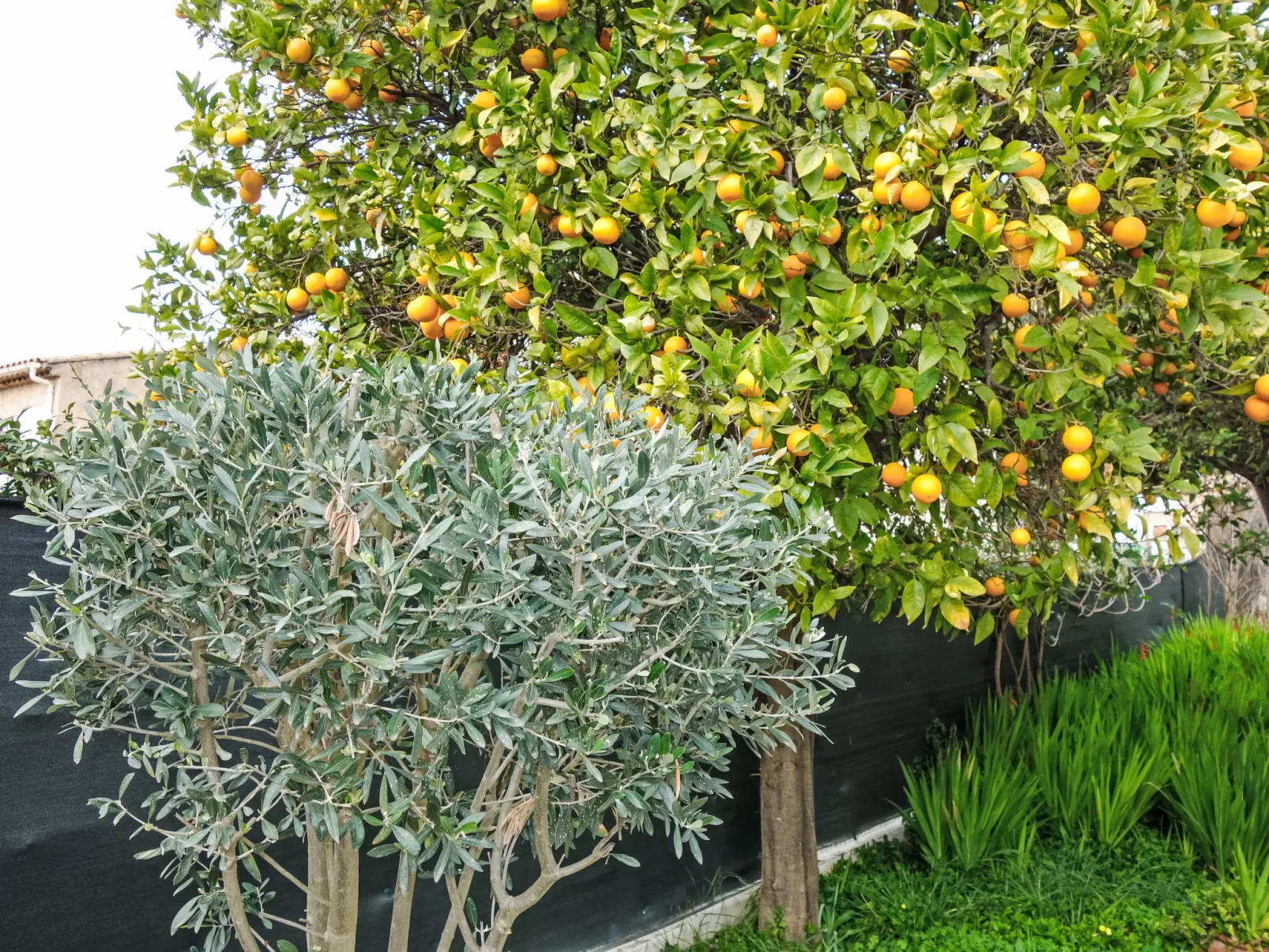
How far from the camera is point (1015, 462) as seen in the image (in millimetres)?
2707

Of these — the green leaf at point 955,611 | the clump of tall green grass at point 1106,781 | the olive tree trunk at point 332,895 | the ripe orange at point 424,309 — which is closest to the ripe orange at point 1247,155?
the green leaf at point 955,611

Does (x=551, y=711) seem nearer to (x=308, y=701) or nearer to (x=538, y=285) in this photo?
(x=308, y=701)

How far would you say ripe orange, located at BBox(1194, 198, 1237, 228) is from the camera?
7.45ft

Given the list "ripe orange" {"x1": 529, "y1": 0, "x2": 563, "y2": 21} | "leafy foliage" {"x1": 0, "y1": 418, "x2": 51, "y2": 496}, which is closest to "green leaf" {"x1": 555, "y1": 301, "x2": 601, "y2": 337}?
"ripe orange" {"x1": 529, "y1": 0, "x2": 563, "y2": 21}

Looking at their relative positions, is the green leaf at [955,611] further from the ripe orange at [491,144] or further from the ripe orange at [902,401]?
the ripe orange at [491,144]

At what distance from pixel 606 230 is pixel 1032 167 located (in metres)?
1.14

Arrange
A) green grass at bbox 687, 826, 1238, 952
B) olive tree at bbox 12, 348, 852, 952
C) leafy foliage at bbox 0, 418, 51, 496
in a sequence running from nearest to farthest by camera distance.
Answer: olive tree at bbox 12, 348, 852, 952 < leafy foliage at bbox 0, 418, 51, 496 < green grass at bbox 687, 826, 1238, 952

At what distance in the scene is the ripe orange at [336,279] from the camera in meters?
3.24

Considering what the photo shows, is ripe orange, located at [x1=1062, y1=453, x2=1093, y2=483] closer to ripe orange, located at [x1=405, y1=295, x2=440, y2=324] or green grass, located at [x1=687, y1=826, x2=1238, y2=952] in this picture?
green grass, located at [x1=687, y1=826, x2=1238, y2=952]

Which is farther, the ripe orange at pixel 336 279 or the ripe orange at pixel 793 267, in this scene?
the ripe orange at pixel 336 279

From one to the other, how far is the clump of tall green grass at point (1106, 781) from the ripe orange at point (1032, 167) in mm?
2670

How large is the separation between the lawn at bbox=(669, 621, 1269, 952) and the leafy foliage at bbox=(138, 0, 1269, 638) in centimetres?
128

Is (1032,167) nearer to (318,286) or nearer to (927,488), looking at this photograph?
(927,488)

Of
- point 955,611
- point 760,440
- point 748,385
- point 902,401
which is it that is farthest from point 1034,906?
point 748,385
